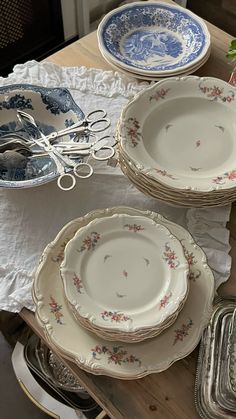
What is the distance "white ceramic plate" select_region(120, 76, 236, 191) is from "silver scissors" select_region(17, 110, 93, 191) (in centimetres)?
8

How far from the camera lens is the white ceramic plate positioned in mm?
809

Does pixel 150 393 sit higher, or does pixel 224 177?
pixel 224 177

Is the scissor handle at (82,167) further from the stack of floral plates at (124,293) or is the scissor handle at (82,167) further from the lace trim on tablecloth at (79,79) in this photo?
the lace trim on tablecloth at (79,79)

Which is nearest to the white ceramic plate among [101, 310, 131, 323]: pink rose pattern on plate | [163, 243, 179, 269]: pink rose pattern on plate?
[163, 243, 179, 269]: pink rose pattern on plate

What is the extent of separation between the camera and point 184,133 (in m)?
0.87

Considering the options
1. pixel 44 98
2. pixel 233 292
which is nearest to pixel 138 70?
pixel 44 98

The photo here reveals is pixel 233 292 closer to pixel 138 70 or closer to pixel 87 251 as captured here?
pixel 87 251

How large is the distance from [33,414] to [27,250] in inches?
23.3

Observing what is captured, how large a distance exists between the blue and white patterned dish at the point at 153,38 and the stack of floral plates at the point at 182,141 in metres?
0.11

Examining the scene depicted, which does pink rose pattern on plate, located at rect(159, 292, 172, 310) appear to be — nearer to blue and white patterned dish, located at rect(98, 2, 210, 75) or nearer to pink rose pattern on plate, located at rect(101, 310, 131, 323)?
pink rose pattern on plate, located at rect(101, 310, 131, 323)

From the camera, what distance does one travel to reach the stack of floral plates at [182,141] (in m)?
0.79

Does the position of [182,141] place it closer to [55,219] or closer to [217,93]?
[217,93]

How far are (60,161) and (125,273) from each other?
206 millimetres

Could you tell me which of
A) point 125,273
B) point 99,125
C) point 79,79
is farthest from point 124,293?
point 79,79
